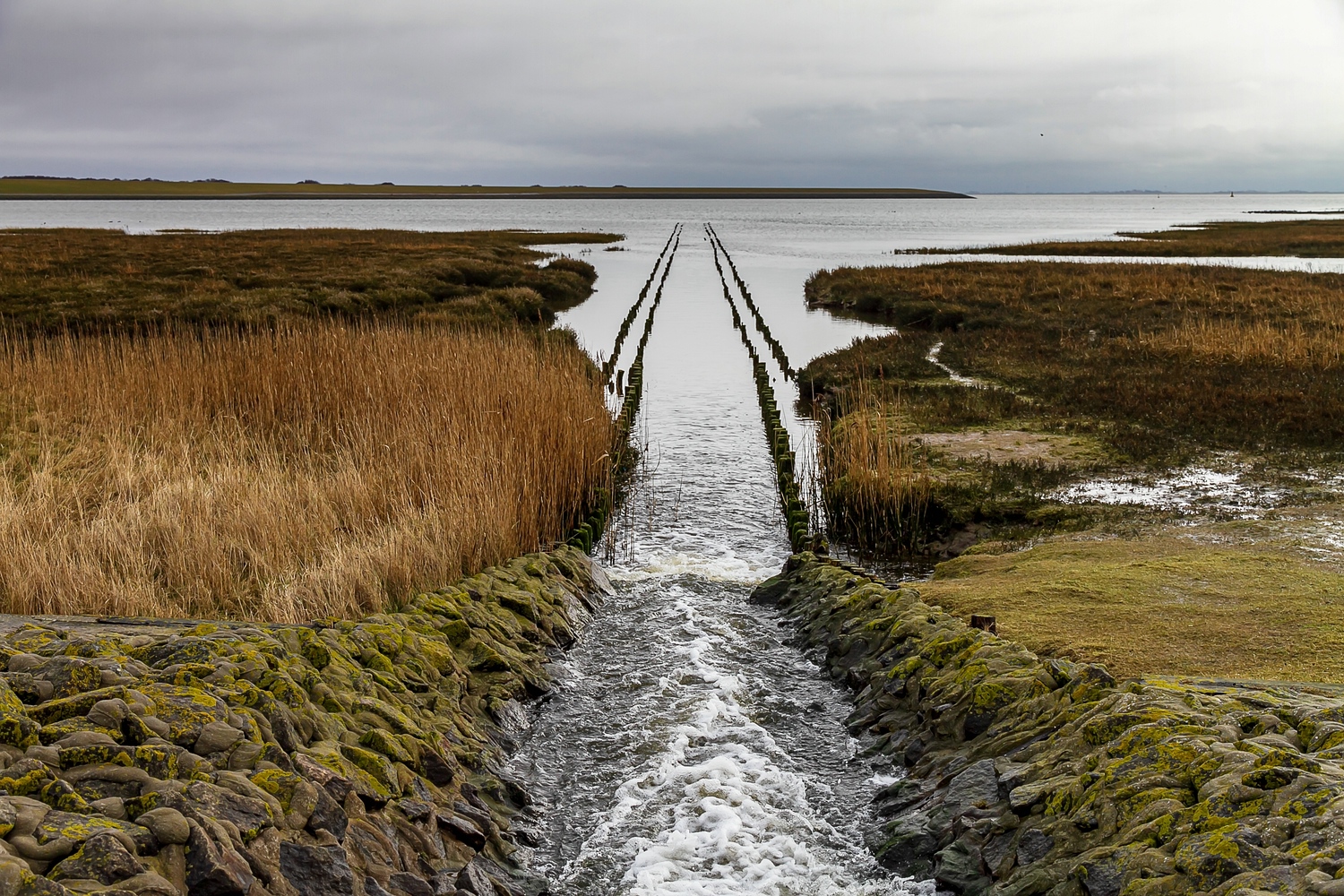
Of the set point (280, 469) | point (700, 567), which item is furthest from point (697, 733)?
point (280, 469)

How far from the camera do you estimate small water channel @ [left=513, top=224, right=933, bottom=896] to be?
21.2ft

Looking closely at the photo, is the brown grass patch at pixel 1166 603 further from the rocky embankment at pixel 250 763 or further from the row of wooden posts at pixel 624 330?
the row of wooden posts at pixel 624 330

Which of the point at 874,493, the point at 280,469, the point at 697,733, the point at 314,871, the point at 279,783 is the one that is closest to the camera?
the point at 314,871

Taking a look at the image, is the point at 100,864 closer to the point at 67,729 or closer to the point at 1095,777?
the point at 67,729

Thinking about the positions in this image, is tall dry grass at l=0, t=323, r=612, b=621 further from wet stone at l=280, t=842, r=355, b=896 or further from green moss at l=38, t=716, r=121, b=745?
wet stone at l=280, t=842, r=355, b=896

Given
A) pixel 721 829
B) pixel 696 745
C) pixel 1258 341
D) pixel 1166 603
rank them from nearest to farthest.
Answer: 1. pixel 721 829
2. pixel 696 745
3. pixel 1166 603
4. pixel 1258 341

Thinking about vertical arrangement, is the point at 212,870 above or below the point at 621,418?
below

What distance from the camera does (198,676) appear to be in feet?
18.9

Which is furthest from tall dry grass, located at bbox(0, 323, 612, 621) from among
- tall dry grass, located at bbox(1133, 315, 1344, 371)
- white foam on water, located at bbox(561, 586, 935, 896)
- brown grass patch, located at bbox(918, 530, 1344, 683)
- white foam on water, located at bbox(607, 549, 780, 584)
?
tall dry grass, located at bbox(1133, 315, 1344, 371)

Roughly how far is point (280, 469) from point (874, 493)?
8040mm

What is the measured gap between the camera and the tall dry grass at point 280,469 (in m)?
9.18

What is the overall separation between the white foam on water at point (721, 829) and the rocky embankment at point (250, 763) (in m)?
0.79

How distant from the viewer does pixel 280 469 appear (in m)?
13.2

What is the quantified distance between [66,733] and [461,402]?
9.91 m
